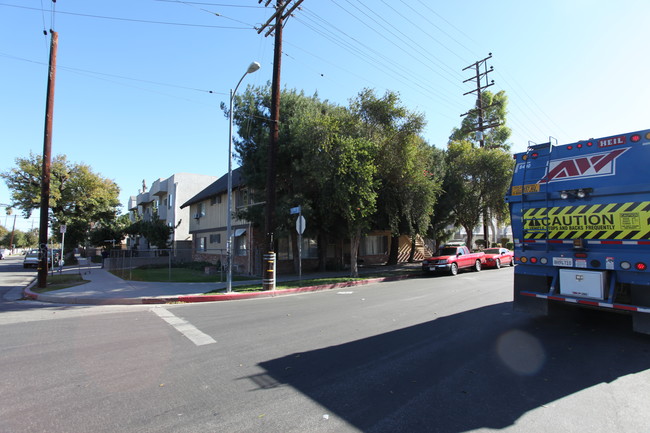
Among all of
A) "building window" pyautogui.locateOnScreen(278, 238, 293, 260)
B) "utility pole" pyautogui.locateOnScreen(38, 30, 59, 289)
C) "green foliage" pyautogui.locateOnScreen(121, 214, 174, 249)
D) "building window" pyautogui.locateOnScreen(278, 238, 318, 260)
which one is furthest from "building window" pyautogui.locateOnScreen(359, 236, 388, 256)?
"utility pole" pyautogui.locateOnScreen(38, 30, 59, 289)

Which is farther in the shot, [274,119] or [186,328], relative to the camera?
[274,119]

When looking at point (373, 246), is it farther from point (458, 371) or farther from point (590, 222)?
point (458, 371)

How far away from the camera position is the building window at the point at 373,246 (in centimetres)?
2555

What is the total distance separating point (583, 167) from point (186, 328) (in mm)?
8308

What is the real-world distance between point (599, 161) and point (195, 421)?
24.3 feet

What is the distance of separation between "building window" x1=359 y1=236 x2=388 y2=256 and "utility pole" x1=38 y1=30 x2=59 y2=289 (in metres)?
18.0

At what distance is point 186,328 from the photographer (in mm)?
7184

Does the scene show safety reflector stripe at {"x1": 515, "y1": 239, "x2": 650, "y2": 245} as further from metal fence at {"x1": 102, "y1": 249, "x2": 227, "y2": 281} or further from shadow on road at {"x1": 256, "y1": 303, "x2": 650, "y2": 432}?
metal fence at {"x1": 102, "y1": 249, "x2": 227, "y2": 281}

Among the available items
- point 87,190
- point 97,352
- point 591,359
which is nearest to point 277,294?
point 97,352

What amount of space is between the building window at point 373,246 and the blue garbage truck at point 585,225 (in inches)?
720

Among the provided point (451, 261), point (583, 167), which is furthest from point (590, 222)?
point (451, 261)

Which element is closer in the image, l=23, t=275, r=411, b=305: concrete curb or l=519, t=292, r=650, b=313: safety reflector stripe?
l=519, t=292, r=650, b=313: safety reflector stripe

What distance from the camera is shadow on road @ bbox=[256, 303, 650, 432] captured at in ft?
11.5

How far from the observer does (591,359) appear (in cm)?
502
